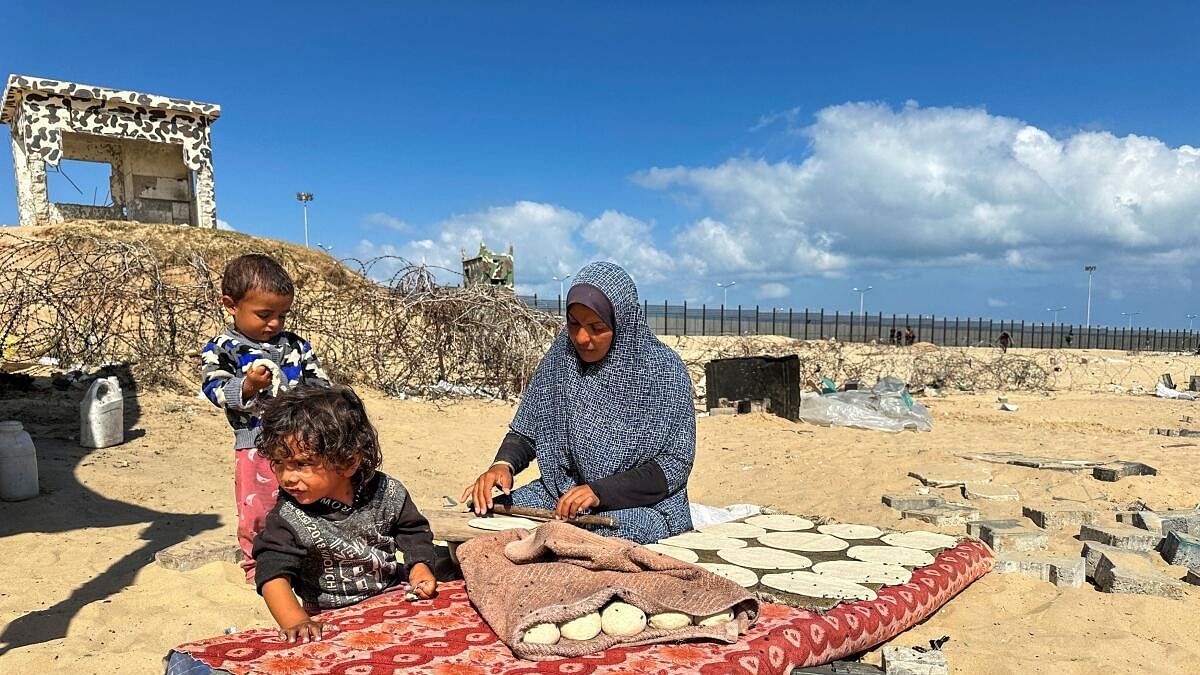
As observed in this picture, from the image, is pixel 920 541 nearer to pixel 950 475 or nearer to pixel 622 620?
pixel 622 620

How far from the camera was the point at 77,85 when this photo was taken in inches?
524

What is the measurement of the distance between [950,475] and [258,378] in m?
5.15

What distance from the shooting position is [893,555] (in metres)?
3.11

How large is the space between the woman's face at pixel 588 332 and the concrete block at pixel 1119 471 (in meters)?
4.88

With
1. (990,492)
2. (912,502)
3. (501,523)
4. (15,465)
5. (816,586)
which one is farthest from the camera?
(990,492)

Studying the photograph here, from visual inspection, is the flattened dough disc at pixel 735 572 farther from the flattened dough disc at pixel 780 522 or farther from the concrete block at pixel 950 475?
the concrete block at pixel 950 475

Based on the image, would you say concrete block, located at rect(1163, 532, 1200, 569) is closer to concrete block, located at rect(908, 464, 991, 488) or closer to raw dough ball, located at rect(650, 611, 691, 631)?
concrete block, located at rect(908, 464, 991, 488)

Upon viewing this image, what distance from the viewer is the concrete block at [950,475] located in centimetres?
552

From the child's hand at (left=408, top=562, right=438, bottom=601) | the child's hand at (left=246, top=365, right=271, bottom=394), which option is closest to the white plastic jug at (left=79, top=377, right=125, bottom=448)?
the child's hand at (left=246, top=365, right=271, bottom=394)

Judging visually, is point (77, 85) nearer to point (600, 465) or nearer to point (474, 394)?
point (474, 394)

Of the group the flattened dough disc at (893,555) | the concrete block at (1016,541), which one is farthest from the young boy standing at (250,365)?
the concrete block at (1016,541)

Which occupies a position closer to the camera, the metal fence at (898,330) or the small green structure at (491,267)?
the small green structure at (491,267)

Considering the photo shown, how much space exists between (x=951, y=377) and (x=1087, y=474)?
917 cm

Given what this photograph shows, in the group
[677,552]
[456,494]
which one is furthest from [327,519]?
[456,494]
